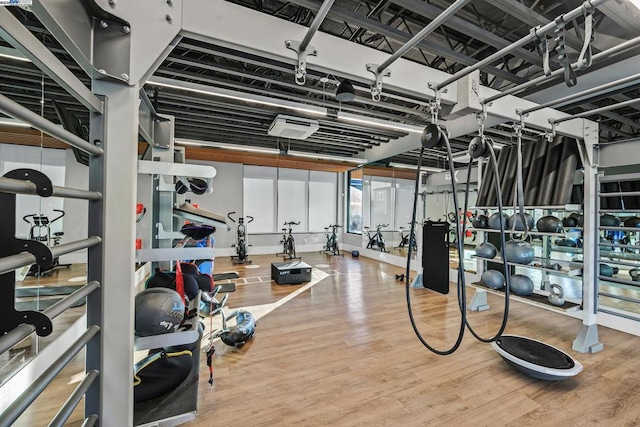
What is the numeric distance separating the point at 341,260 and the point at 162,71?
6.07 meters

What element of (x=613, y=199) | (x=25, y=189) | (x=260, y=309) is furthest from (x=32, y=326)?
(x=613, y=199)

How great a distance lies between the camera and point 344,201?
983 cm

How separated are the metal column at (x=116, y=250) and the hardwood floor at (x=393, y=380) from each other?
3.18 feet

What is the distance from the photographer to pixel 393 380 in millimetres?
2295

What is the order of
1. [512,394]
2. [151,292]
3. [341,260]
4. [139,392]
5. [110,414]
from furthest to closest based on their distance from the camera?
[341,260] < [512,394] < [139,392] < [151,292] < [110,414]

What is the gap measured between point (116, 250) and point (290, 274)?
436 centimetres

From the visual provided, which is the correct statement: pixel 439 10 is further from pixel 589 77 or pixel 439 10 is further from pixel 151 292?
pixel 151 292

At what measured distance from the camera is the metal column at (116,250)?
1.09 meters

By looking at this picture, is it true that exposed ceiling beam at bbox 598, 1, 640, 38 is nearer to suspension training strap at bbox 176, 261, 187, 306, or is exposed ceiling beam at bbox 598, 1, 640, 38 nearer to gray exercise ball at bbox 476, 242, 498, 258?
gray exercise ball at bbox 476, 242, 498, 258

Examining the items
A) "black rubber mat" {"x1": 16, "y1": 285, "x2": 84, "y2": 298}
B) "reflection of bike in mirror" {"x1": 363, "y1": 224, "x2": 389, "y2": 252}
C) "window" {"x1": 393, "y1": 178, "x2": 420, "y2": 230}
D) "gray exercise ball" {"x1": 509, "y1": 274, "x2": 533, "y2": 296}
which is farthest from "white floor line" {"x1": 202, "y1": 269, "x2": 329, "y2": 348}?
"window" {"x1": 393, "y1": 178, "x2": 420, "y2": 230}

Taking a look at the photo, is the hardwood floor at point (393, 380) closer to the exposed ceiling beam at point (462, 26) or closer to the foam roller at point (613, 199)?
the foam roller at point (613, 199)

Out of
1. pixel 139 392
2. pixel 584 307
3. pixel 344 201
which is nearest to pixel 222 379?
pixel 139 392

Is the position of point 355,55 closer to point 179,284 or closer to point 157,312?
point 157,312

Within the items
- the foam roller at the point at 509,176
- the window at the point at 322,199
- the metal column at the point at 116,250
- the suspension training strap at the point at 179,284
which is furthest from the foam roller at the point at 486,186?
the window at the point at 322,199
